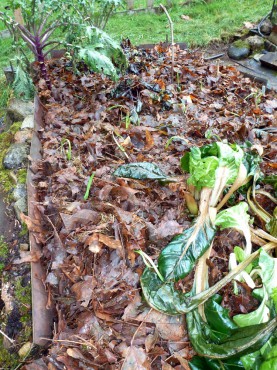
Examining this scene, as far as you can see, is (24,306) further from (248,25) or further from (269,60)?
(248,25)

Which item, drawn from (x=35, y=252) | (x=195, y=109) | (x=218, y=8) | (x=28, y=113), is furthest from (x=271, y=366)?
(x=218, y=8)

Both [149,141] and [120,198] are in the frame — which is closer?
[120,198]

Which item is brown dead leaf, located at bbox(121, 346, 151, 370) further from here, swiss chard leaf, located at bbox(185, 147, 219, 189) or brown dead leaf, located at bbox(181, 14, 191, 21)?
brown dead leaf, located at bbox(181, 14, 191, 21)

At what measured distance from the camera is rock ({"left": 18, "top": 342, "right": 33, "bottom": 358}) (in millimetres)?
1904

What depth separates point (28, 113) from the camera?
3.66m

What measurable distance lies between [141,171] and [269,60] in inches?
156

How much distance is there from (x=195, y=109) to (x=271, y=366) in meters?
2.49

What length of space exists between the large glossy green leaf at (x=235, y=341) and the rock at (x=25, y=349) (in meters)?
0.87

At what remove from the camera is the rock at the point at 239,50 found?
5.98 meters

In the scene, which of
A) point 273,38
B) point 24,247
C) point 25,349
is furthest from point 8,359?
point 273,38

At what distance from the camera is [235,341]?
5.09ft

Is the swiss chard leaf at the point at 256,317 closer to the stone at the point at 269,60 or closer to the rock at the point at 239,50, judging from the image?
the stone at the point at 269,60

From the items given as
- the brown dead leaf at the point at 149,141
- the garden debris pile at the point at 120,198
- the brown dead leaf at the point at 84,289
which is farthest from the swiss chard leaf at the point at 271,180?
the brown dead leaf at the point at 84,289

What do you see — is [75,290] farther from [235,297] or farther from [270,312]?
[270,312]
